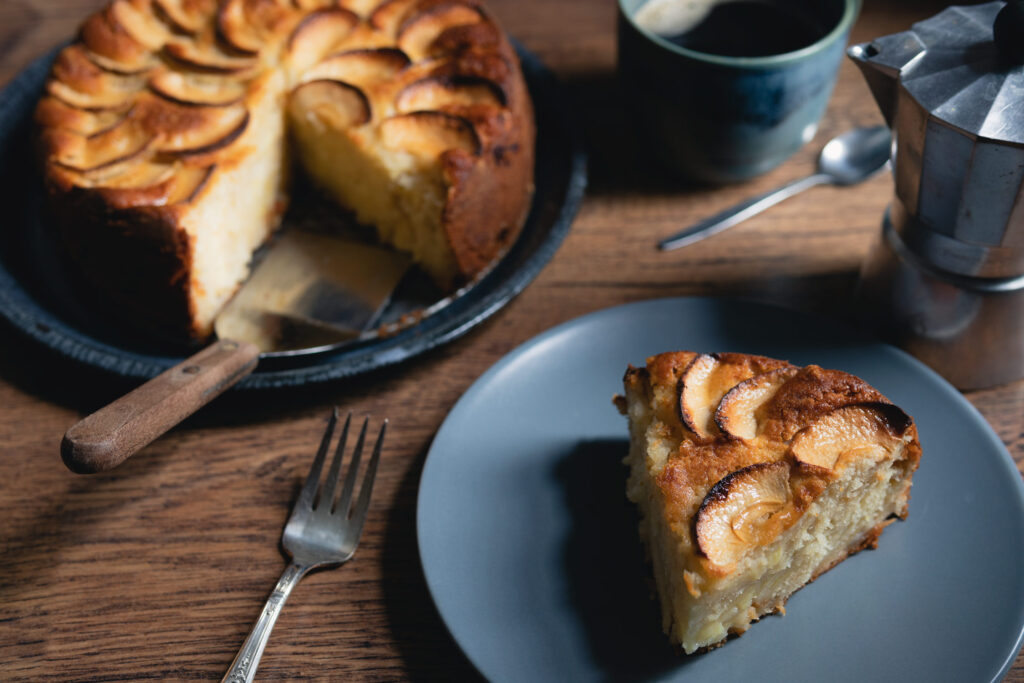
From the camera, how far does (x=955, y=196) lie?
56.9 inches

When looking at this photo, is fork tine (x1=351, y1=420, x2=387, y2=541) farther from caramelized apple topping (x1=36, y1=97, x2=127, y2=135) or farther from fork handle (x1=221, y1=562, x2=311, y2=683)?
caramelized apple topping (x1=36, y1=97, x2=127, y2=135)

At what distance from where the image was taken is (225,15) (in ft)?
6.77

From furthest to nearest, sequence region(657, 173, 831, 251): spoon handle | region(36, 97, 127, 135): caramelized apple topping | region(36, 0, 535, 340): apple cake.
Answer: region(657, 173, 831, 251): spoon handle < region(36, 97, 127, 135): caramelized apple topping < region(36, 0, 535, 340): apple cake

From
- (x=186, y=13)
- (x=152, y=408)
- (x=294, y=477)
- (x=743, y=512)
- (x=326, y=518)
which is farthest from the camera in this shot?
(x=186, y=13)

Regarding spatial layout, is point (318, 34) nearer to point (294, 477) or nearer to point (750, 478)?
point (294, 477)

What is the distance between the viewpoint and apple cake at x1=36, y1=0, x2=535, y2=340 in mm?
1786

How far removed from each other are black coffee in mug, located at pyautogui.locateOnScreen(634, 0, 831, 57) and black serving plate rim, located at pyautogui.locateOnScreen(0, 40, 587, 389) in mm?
354

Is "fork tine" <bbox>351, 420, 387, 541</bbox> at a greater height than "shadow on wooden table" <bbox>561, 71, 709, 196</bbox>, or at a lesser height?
lesser

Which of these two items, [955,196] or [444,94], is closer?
[955,196]

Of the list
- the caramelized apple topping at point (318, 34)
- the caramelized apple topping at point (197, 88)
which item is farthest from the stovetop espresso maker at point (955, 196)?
the caramelized apple topping at point (197, 88)

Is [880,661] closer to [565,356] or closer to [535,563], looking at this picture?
[535,563]

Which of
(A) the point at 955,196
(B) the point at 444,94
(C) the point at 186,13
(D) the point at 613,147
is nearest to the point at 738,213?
(D) the point at 613,147

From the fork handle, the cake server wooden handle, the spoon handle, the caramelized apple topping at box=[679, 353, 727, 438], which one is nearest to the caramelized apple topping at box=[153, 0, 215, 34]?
the cake server wooden handle

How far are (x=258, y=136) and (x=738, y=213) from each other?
112cm
